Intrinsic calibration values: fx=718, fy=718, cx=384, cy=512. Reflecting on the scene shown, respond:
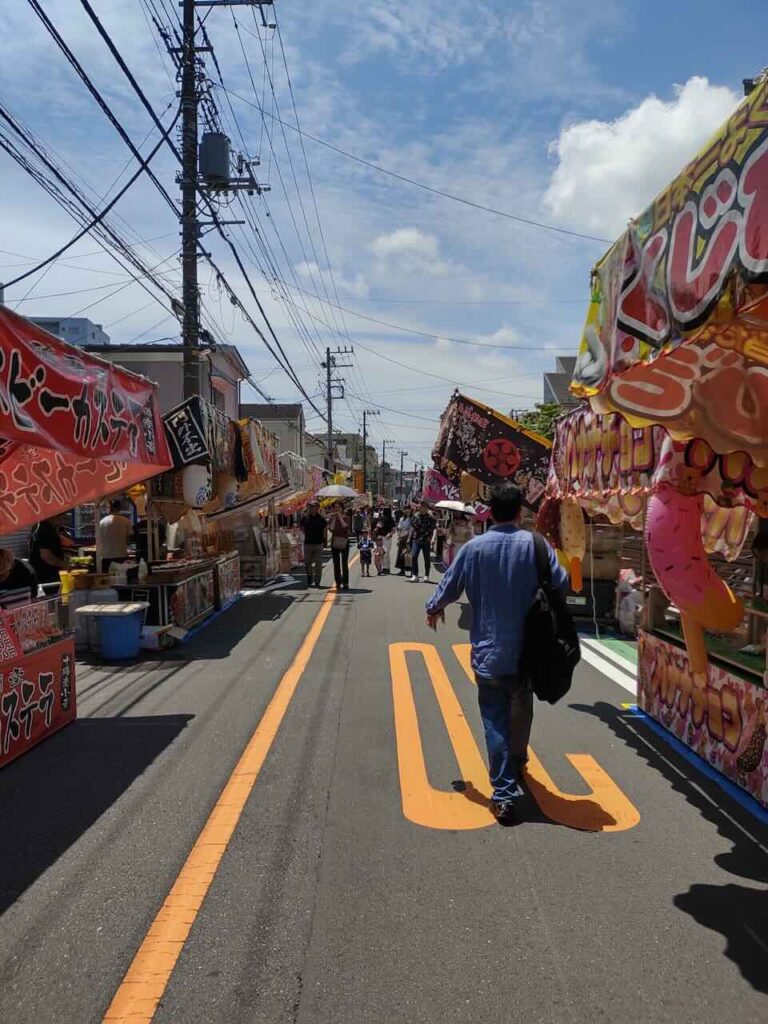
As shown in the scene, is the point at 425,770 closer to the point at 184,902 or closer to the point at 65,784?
the point at 184,902

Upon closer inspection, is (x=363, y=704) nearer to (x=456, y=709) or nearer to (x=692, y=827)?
(x=456, y=709)

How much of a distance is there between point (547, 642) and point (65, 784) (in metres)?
3.29

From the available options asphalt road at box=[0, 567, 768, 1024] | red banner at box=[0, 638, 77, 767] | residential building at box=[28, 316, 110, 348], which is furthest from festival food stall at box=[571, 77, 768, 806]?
residential building at box=[28, 316, 110, 348]

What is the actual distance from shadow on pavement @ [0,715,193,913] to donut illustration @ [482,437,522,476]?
25.7 ft

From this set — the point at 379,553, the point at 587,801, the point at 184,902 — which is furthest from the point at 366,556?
the point at 184,902

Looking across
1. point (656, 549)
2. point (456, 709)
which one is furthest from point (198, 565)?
point (656, 549)

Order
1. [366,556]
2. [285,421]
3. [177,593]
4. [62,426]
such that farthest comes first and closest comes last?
[285,421]
[366,556]
[177,593]
[62,426]

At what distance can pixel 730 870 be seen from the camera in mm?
3611

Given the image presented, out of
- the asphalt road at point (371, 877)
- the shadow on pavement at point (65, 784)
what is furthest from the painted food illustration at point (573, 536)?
the shadow on pavement at point (65, 784)

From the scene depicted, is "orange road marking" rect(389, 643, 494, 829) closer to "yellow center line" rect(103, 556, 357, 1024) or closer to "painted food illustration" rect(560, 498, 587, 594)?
"yellow center line" rect(103, 556, 357, 1024)

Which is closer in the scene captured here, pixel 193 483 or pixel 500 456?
pixel 193 483

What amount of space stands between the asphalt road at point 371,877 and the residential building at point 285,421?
53052 mm

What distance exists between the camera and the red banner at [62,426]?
4.95m

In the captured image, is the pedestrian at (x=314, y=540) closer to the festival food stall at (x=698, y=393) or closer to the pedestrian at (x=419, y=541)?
the pedestrian at (x=419, y=541)
